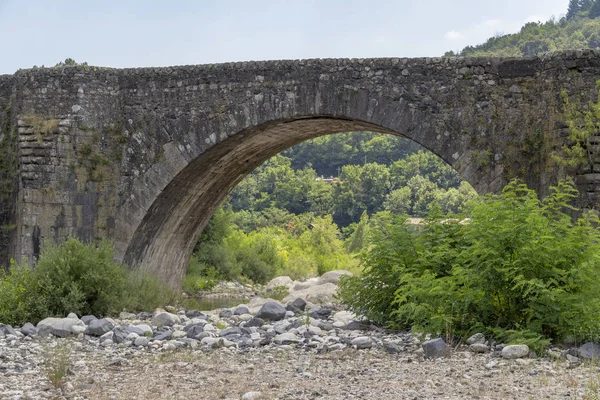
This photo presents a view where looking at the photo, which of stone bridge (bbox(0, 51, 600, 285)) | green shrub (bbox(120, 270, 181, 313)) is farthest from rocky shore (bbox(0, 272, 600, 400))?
stone bridge (bbox(0, 51, 600, 285))

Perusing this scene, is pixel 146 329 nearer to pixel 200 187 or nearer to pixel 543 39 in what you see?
pixel 200 187

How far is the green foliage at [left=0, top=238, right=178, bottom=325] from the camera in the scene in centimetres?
1096

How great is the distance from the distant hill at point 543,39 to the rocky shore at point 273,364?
56190 millimetres

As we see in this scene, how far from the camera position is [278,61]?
12.7 metres

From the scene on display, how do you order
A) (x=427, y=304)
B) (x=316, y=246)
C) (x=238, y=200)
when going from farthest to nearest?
1. (x=238, y=200)
2. (x=316, y=246)
3. (x=427, y=304)

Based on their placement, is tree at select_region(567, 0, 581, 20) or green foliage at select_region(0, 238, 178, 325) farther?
tree at select_region(567, 0, 581, 20)

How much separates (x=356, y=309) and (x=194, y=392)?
13.0 ft

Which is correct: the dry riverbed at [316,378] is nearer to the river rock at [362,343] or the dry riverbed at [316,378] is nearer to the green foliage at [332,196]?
the river rock at [362,343]

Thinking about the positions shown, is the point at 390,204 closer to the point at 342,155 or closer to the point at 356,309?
the point at 342,155

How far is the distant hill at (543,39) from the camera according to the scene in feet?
215

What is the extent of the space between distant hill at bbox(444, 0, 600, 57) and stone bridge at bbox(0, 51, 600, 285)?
5170cm

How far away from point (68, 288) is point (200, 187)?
401 cm

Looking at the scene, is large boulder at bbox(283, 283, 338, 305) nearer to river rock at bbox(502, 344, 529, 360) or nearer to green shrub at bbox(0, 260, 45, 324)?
green shrub at bbox(0, 260, 45, 324)

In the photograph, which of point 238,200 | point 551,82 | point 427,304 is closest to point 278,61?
point 551,82
